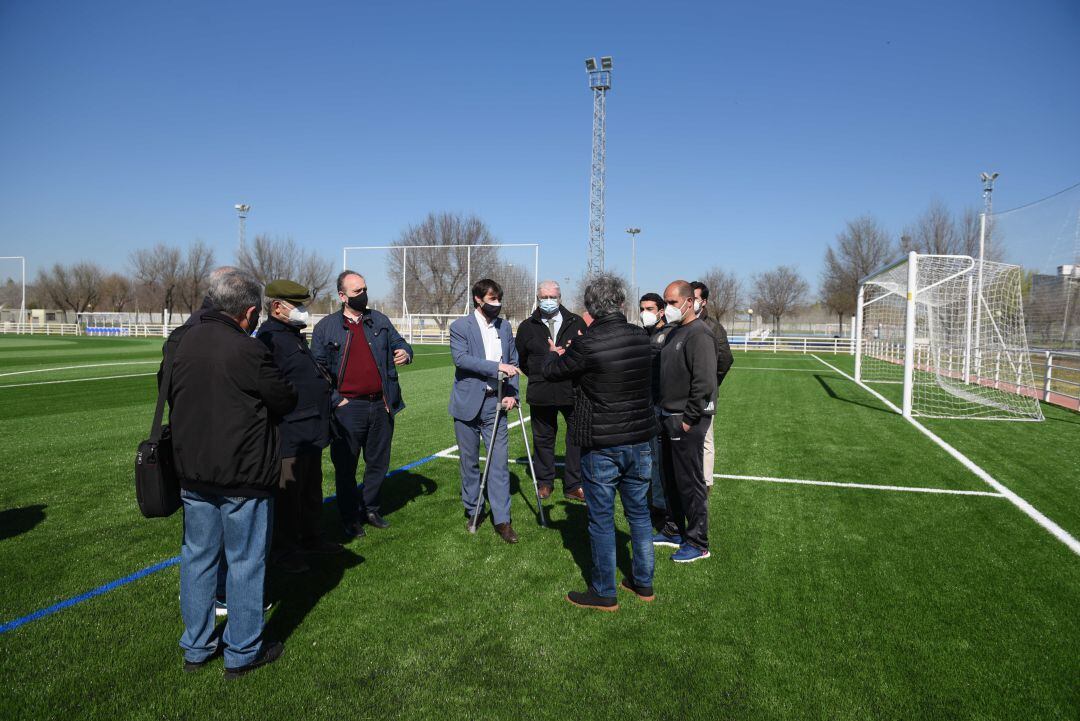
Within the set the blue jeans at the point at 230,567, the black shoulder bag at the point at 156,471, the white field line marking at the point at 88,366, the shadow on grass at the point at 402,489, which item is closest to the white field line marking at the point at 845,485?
the shadow on grass at the point at 402,489

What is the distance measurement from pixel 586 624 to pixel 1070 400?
46.0 ft

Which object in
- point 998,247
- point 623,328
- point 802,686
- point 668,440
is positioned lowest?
point 802,686

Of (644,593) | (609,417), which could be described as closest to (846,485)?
(644,593)

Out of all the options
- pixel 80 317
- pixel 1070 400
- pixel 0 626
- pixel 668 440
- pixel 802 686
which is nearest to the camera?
pixel 802 686

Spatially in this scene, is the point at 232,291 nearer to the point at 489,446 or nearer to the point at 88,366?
the point at 489,446

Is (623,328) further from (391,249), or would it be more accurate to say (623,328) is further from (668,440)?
(391,249)

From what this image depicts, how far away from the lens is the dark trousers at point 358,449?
4523mm

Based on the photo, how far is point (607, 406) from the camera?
3346 millimetres

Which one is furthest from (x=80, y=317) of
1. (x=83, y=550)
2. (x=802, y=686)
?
(x=802, y=686)

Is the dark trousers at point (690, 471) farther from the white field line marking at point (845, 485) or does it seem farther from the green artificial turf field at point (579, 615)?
the white field line marking at point (845, 485)

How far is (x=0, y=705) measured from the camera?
8.52 ft

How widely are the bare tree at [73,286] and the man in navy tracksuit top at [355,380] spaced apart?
258ft

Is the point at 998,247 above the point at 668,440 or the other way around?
above

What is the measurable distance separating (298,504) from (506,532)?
1570 millimetres
